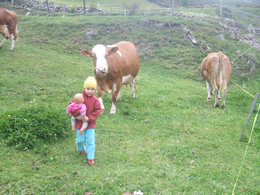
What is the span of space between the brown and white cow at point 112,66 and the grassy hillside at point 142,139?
99cm

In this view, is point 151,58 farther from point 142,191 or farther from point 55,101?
point 142,191

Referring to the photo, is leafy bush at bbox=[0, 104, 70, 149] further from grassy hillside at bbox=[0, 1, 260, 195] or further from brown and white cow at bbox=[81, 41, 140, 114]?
brown and white cow at bbox=[81, 41, 140, 114]

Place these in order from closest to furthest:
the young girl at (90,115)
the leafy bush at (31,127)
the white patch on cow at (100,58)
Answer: the young girl at (90,115)
the leafy bush at (31,127)
the white patch on cow at (100,58)

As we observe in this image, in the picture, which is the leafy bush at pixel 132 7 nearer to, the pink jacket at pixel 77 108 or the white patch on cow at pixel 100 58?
the white patch on cow at pixel 100 58

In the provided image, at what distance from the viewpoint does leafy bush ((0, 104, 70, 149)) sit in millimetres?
5281

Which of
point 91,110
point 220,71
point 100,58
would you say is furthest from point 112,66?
point 220,71

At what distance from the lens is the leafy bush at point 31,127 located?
5.28 meters

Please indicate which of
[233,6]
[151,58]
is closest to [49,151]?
[151,58]

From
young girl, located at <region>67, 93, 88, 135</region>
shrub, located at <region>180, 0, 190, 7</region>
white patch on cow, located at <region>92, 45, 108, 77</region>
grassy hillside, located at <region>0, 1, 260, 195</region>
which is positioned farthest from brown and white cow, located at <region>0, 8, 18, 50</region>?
shrub, located at <region>180, 0, 190, 7</region>

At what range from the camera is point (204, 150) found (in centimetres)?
632

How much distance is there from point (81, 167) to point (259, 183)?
4033mm

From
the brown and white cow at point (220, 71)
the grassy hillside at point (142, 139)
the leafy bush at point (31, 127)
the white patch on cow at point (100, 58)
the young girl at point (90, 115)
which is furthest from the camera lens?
the brown and white cow at point (220, 71)

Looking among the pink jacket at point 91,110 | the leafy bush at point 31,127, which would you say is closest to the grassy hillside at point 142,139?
the leafy bush at point 31,127

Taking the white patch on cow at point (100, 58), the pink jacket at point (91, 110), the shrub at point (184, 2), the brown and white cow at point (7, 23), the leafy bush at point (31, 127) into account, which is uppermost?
the shrub at point (184, 2)
